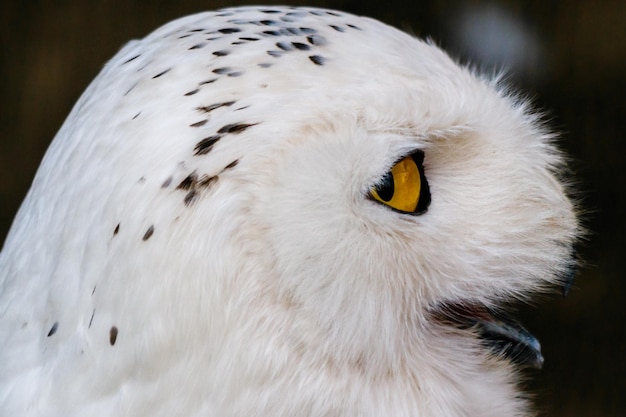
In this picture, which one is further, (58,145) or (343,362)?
(58,145)

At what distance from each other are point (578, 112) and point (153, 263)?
77.9 inches

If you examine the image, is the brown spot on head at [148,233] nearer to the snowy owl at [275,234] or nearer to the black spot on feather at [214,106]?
the snowy owl at [275,234]

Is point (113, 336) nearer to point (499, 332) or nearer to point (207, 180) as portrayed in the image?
point (207, 180)

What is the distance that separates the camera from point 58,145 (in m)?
1.07

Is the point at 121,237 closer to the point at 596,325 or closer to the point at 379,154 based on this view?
the point at 379,154

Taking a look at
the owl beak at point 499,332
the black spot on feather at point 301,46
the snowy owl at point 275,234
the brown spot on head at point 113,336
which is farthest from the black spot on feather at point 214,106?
the owl beak at point 499,332

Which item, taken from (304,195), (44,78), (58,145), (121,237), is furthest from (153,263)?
(44,78)

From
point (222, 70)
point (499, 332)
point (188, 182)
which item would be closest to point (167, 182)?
point (188, 182)

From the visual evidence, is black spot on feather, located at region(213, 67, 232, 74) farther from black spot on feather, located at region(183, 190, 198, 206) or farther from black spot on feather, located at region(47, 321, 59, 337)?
black spot on feather, located at region(47, 321, 59, 337)

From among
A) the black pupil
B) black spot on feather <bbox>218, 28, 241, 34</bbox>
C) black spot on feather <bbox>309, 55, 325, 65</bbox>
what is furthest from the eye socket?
black spot on feather <bbox>218, 28, 241, 34</bbox>

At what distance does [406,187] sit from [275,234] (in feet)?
0.51

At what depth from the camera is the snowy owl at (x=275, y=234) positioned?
836 millimetres

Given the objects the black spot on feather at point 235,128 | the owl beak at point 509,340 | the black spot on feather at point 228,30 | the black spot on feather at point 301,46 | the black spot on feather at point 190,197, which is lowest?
the owl beak at point 509,340

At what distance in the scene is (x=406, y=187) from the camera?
2.93 ft
